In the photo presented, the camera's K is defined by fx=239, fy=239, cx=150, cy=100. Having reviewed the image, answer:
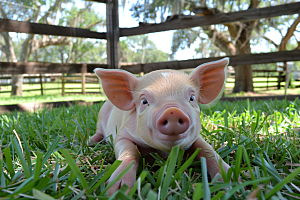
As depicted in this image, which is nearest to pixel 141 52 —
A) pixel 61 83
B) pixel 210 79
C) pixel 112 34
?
pixel 61 83

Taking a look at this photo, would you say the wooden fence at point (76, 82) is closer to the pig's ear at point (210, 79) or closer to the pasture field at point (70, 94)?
the pasture field at point (70, 94)

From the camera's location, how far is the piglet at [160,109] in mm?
925

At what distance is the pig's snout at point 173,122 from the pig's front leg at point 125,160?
0.17m

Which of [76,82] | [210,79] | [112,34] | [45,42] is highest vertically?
[45,42]

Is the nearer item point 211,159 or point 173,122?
point 173,122

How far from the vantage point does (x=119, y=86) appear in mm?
1354

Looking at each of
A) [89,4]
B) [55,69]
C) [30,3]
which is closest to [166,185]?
[55,69]

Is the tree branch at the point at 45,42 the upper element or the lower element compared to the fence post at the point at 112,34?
upper

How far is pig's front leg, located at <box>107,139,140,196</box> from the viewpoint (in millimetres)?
875

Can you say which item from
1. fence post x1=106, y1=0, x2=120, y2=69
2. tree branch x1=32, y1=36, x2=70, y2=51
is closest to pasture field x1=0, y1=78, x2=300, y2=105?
fence post x1=106, y1=0, x2=120, y2=69

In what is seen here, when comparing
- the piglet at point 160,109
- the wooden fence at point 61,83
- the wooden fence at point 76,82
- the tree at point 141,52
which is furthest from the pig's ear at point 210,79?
the tree at point 141,52

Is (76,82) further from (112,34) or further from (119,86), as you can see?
(119,86)

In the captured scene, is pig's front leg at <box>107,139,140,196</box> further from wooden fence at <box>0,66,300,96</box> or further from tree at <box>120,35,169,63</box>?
tree at <box>120,35,169,63</box>

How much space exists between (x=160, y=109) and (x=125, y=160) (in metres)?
0.26
